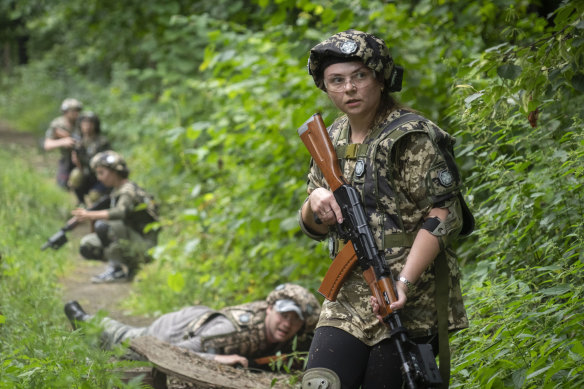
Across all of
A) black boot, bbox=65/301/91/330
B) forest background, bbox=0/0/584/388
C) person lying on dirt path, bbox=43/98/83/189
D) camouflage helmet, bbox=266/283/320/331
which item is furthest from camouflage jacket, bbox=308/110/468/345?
person lying on dirt path, bbox=43/98/83/189

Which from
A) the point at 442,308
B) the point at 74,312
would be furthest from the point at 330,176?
the point at 74,312

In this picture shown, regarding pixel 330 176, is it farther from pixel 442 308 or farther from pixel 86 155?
pixel 86 155

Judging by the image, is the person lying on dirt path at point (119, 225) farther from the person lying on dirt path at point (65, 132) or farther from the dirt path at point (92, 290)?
the person lying on dirt path at point (65, 132)

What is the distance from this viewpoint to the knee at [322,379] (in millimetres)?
2668

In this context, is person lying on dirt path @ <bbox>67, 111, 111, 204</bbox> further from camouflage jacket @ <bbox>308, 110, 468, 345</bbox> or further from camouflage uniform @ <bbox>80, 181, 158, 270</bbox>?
camouflage jacket @ <bbox>308, 110, 468, 345</bbox>

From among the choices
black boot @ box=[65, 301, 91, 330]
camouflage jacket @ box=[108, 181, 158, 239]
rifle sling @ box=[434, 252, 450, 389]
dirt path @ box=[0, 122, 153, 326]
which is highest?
rifle sling @ box=[434, 252, 450, 389]

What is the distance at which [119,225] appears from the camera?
837cm

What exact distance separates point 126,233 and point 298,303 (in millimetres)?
3884

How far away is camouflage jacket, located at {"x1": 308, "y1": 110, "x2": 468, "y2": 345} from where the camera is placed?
107 inches

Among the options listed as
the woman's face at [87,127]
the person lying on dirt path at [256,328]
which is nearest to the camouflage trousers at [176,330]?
the person lying on dirt path at [256,328]

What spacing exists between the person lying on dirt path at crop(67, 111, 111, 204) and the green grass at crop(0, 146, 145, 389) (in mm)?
545

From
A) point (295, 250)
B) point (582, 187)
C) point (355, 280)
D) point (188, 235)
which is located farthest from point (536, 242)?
point (188, 235)

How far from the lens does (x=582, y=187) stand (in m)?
3.69

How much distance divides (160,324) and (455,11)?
11.5 ft
